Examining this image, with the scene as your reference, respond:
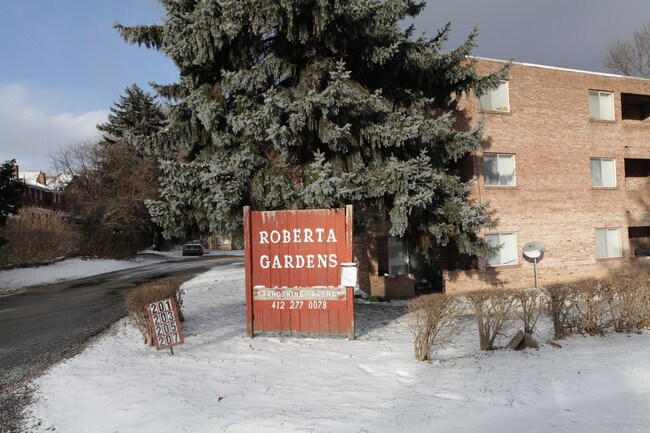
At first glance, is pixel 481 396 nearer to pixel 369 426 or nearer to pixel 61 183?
pixel 369 426

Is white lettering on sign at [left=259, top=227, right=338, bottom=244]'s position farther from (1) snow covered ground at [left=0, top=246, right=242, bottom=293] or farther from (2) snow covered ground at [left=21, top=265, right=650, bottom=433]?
(1) snow covered ground at [left=0, top=246, right=242, bottom=293]

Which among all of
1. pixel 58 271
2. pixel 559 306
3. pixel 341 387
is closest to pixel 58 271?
pixel 58 271

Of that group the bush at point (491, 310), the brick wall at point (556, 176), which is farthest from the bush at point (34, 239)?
the bush at point (491, 310)

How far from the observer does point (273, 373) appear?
258 inches

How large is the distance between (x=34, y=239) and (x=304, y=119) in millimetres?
22720

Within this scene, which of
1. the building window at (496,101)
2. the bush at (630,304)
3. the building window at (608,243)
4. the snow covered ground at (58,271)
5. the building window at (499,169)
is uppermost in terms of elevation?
the building window at (496,101)

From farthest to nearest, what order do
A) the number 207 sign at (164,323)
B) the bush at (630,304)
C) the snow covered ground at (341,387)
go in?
the bush at (630,304) < the number 207 sign at (164,323) < the snow covered ground at (341,387)

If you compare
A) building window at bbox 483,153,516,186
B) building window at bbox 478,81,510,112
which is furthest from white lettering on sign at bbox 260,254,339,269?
building window at bbox 478,81,510,112

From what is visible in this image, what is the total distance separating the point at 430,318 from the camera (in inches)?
269

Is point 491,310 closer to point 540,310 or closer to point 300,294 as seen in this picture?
point 540,310

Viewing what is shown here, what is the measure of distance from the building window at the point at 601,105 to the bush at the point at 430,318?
51.3ft

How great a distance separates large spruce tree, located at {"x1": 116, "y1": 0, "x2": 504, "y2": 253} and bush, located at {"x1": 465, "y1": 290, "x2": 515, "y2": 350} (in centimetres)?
324

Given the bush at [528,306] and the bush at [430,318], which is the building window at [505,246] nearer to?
the bush at [528,306]

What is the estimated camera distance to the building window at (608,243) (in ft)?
62.8
